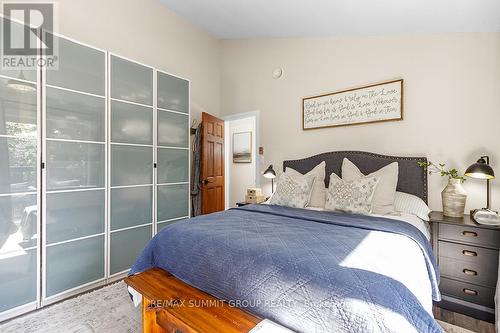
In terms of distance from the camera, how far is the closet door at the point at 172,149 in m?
3.11

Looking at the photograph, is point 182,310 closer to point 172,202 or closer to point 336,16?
point 172,202

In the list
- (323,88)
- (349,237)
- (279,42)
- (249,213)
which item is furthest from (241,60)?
(349,237)

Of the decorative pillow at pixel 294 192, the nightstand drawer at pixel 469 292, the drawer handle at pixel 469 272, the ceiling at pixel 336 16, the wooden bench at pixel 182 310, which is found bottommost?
the nightstand drawer at pixel 469 292

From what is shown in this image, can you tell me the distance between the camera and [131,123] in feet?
9.23

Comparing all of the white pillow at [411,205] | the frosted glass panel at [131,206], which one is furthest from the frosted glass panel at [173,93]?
the white pillow at [411,205]

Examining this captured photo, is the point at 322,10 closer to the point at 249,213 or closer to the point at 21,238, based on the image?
the point at 249,213

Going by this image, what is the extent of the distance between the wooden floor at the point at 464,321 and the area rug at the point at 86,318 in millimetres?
93

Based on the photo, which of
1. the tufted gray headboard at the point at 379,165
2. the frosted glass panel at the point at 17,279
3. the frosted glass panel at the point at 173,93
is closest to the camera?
the frosted glass panel at the point at 17,279

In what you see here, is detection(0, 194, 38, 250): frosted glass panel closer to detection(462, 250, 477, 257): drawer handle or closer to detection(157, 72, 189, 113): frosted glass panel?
detection(157, 72, 189, 113): frosted glass panel

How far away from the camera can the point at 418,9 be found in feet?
7.30

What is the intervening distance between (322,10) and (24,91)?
2.87 m

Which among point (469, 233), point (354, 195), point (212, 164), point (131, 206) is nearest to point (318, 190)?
point (354, 195)

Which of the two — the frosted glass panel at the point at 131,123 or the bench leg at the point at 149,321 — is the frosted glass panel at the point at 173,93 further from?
the bench leg at the point at 149,321

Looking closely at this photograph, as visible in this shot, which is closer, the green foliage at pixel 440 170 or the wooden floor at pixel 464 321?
the wooden floor at pixel 464 321
